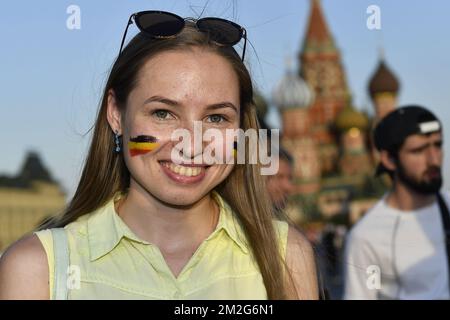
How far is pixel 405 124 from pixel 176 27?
2427mm

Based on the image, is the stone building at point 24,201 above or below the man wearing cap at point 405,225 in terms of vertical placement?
above

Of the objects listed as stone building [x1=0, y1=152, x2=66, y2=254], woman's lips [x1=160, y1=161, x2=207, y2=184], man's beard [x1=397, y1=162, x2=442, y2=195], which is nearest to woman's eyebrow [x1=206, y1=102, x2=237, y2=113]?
woman's lips [x1=160, y1=161, x2=207, y2=184]

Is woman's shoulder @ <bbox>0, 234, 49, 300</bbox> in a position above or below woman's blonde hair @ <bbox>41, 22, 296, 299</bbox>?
below

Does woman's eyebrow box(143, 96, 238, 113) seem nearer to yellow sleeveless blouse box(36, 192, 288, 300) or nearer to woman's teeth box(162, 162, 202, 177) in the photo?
woman's teeth box(162, 162, 202, 177)

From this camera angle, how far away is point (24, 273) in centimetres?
179

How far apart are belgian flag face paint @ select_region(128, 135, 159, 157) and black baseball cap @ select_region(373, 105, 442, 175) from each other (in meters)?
2.53

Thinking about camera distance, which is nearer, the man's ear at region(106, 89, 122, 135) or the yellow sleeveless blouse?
the yellow sleeveless blouse

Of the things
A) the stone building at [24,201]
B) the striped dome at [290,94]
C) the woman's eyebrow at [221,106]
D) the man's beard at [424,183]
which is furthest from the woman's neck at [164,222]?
the striped dome at [290,94]

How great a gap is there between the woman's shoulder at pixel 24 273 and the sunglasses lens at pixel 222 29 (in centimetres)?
60

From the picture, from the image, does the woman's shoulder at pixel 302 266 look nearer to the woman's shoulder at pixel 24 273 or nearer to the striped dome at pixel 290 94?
the woman's shoulder at pixel 24 273

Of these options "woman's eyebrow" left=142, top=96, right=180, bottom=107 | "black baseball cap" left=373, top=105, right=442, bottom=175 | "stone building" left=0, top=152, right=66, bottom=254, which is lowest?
"woman's eyebrow" left=142, top=96, right=180, bottom=107

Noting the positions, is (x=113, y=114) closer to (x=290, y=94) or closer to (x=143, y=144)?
(x=143, y=144)

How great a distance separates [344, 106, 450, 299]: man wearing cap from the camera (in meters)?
3.80

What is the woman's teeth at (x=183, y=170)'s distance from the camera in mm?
1902
